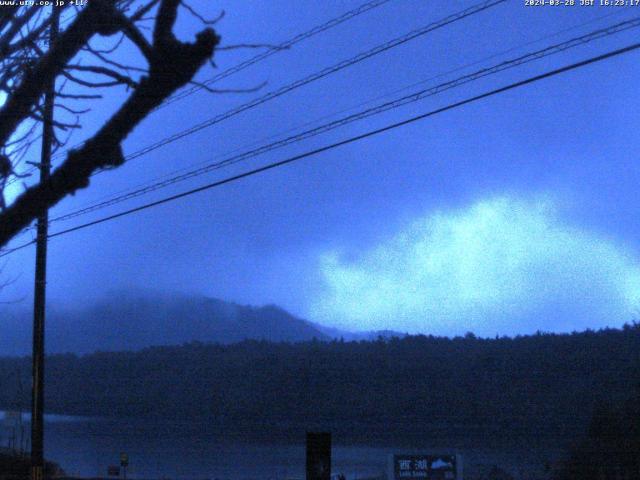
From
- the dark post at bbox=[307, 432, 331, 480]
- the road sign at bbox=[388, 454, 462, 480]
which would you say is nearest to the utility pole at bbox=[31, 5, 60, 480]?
the road sign at bbox=[388, 454, 462, 480]

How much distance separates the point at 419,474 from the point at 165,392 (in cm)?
5969

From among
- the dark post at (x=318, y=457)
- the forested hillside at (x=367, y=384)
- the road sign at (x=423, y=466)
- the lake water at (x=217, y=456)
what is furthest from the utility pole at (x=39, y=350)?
the forested hillside at (x=367, y=384)

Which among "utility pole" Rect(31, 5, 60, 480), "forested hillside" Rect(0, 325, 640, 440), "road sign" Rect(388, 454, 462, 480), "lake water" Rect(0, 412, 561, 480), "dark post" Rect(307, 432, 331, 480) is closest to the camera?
"dark post" Rect(307, 432, 331, 480)

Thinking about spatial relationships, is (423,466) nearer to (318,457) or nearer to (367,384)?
(318,457)

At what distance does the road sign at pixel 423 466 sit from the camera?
1941cm

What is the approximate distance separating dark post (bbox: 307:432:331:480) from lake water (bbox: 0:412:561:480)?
1707 centimetres

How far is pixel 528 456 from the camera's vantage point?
3191cm

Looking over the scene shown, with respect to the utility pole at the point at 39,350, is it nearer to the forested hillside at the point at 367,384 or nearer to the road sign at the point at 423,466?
the road sign at the point at 423,466

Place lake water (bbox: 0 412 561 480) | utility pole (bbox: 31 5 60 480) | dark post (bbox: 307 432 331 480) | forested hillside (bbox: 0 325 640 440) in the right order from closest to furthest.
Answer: dark post (bbox: 307 432 331 480) < utility pole (bbox: 31 5 60 480) < lake water (bbox: 0 412 561 480) < forested hillside (bbox: 0 325 640 440)

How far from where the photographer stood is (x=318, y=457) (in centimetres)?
898

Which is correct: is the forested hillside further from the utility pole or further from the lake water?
the utility pole

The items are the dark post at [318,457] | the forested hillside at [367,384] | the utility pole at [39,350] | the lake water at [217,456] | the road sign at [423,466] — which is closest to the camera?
the dark post at [318,457]

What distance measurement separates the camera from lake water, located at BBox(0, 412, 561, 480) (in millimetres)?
30500

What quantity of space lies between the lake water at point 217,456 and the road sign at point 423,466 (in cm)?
567
